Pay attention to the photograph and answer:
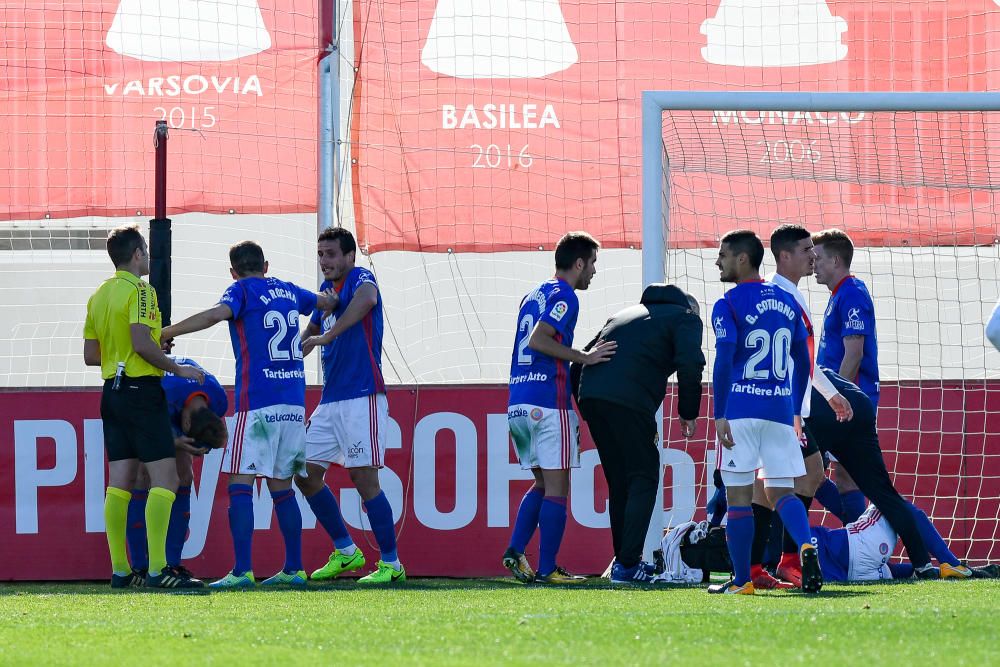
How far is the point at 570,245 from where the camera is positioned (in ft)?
23.4

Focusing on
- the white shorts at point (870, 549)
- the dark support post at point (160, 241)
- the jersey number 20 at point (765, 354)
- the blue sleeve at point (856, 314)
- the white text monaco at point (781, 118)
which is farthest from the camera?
the white text monaco at point (781, 118)

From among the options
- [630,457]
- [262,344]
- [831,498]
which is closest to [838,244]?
[831,498]

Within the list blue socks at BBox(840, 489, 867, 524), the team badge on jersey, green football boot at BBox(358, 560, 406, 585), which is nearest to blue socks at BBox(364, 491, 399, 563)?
green football boot at BBox(358, 560, 406, 585)

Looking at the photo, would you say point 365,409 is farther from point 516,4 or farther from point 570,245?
point 516,4

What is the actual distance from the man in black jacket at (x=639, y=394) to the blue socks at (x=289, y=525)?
1570mm

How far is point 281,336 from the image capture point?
7.07 meters

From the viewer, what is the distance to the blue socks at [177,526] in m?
7.31

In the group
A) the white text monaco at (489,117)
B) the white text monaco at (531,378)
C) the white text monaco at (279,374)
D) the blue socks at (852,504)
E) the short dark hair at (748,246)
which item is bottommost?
the blue socks at (852,504)

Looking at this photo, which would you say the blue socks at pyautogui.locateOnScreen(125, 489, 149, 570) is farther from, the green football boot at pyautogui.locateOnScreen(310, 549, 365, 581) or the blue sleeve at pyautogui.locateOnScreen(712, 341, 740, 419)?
the blue sleeve at pyautogui.locateOnScreen(712, 341, 740, 419)

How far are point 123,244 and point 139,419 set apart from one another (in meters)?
0.88

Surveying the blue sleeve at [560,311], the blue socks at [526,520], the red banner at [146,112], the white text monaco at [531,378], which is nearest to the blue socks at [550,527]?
the blue socks at [526,520]

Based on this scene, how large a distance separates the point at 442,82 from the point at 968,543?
448cm

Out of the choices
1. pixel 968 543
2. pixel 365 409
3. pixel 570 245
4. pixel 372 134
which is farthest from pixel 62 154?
pixel 968 543

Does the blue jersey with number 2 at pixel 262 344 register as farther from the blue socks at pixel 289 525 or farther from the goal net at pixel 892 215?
the goal net at pixel 892 215
